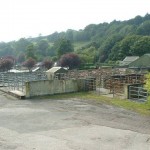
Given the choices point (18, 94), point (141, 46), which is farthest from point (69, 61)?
point (18, 94)

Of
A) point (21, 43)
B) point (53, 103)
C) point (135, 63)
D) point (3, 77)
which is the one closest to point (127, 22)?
point (21, 43)

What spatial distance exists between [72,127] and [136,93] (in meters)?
8.94

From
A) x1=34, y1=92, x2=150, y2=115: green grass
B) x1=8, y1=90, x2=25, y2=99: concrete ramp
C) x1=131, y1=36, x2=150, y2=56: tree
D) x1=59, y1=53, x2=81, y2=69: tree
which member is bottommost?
x1=34, y1=92, x2=150, y2=115: green grass

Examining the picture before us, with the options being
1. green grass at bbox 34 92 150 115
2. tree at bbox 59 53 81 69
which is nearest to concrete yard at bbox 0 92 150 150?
green grass at bbox 34 92 150 115

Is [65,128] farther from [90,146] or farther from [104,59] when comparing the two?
[104,59]

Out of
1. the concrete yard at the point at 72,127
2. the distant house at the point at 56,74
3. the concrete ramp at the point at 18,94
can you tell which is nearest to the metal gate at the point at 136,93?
the concrete yard at the point at 72,127

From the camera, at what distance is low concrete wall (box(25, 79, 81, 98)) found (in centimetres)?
2636

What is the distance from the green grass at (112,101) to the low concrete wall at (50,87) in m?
0.84

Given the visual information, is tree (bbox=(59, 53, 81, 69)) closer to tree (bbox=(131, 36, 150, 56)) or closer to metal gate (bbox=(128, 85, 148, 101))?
tree (bbox=(131, 36, 150, 56))

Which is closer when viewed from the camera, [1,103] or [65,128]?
[65,128]

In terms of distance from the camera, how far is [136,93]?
23047 millimetres

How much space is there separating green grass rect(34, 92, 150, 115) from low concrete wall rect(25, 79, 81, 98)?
33.1 inches

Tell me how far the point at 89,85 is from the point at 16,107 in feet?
28.8

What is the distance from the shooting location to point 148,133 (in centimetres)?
1394
